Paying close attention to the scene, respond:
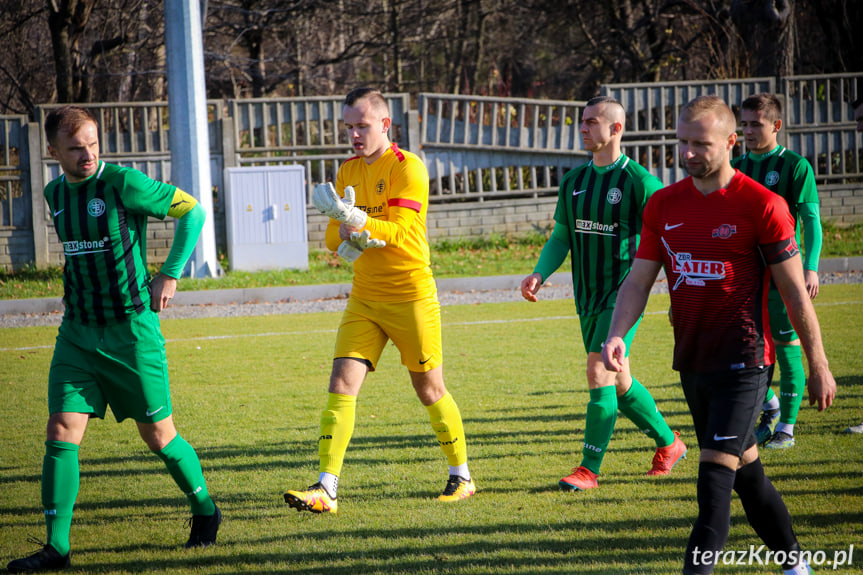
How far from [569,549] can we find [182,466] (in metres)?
1.93

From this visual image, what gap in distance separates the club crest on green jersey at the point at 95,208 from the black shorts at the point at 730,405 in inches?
112

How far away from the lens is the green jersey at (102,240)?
163 inches

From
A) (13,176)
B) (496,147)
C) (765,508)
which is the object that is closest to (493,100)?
(496,147)

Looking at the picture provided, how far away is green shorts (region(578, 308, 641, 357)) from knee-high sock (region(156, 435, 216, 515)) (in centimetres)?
230

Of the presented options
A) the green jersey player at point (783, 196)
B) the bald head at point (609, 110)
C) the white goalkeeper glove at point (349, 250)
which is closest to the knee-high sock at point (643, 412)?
the green jersey player at point (783, 196)

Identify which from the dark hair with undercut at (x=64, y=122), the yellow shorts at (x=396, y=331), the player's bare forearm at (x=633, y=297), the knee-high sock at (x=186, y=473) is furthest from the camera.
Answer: the yellow shorts at (x=396, y=331)

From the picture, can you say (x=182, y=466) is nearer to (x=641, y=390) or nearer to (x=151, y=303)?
(x=151, y=303)

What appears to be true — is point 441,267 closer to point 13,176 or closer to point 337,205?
point 13,176

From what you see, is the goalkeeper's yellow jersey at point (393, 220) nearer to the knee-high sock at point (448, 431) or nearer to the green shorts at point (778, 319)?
the knee-high sock at point (448, 431)

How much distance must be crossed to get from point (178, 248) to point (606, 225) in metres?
2.43

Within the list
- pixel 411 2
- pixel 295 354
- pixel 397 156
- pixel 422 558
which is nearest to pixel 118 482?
pixel 422 558

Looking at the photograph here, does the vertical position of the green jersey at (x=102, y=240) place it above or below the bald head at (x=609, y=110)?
below

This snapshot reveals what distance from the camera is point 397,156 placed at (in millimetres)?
4793

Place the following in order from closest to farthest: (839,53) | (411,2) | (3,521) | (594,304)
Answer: (3,521), (594,304), (839,53), (411,2)
